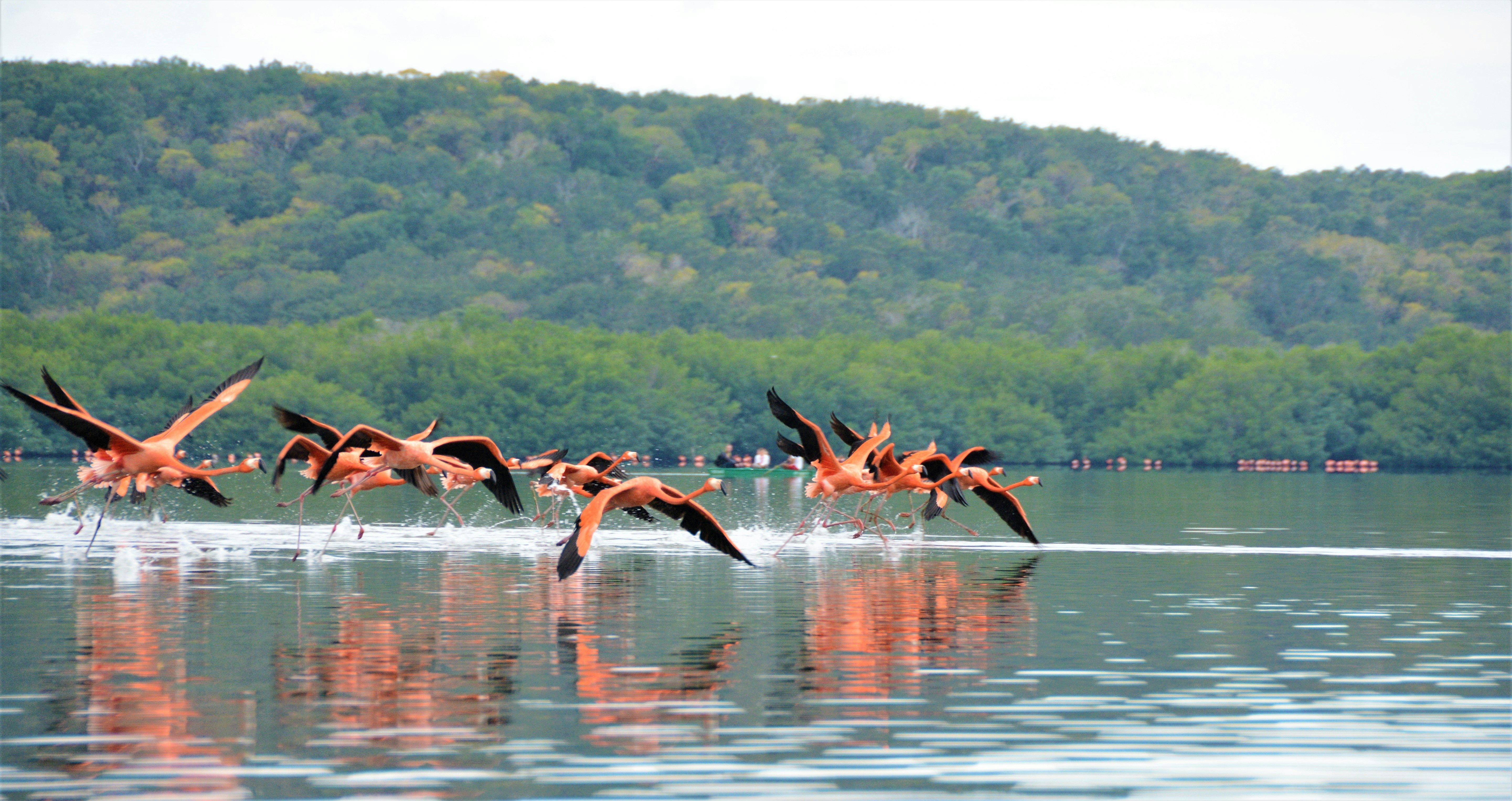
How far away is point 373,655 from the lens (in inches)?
684

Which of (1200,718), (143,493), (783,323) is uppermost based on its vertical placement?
(783,323)

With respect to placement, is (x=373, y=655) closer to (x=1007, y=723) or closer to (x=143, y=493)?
(x=1007, y=723)

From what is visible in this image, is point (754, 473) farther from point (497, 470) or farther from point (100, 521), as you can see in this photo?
point (100, 521)

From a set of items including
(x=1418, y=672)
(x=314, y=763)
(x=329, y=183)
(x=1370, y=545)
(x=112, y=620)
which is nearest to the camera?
(x=314, y=763)

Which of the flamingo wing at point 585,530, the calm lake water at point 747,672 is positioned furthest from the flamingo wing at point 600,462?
the flamingo wing at point 585,530

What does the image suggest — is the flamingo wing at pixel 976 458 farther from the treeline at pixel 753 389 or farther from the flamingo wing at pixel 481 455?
the treeline at pixel 753 389

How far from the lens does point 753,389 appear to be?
110 m

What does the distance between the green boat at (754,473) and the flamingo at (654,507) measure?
12.7m

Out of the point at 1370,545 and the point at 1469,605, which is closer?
the point at 1469,605

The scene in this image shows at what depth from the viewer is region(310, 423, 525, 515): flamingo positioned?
24.9m

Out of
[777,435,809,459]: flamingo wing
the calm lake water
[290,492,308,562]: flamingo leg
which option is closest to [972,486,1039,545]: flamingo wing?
the calm lake water

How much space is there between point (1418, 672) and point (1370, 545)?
54.1ft

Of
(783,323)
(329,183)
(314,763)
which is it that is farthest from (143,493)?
(329,183)

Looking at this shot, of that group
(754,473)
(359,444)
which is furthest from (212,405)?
(754,473)
